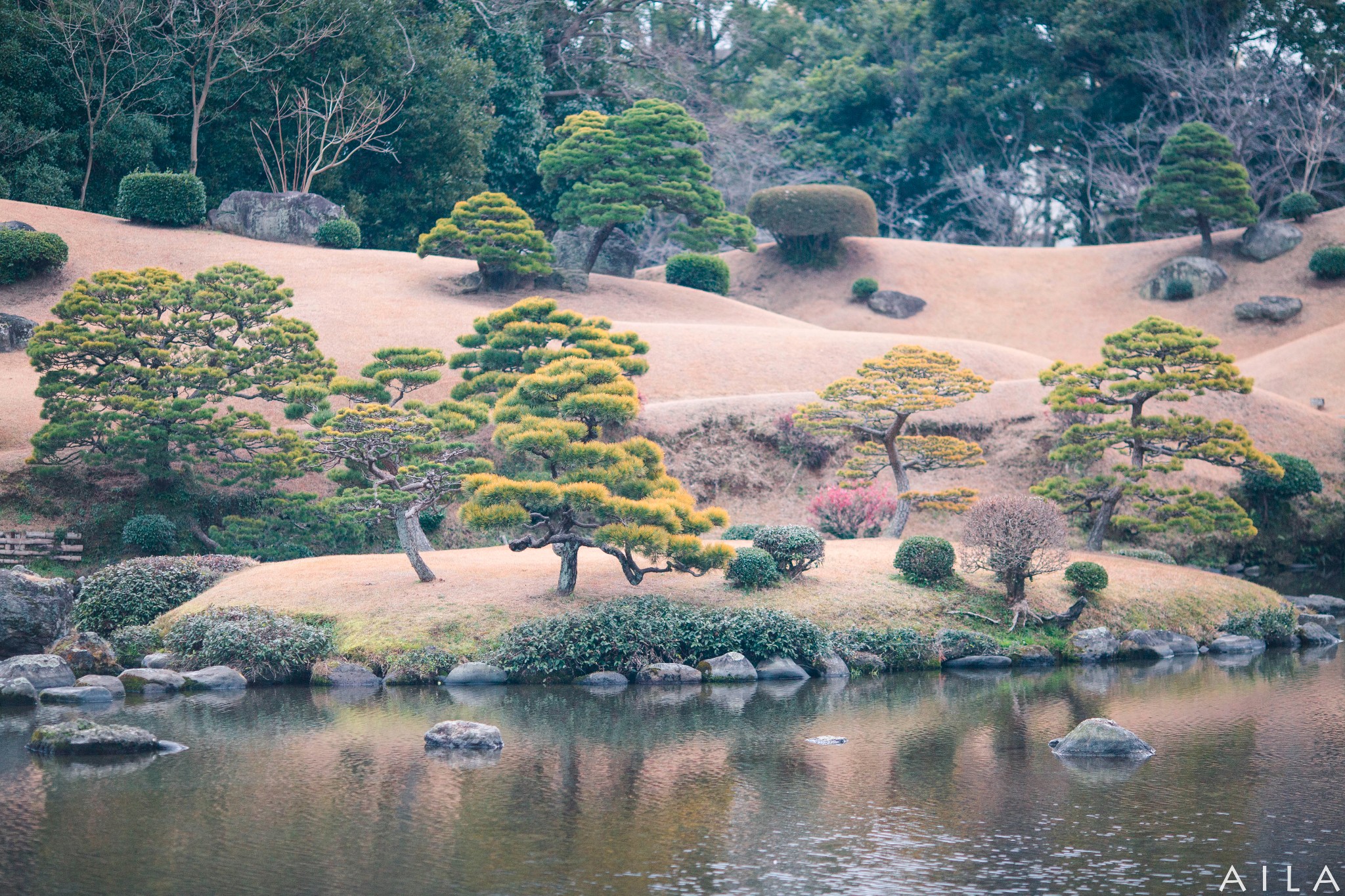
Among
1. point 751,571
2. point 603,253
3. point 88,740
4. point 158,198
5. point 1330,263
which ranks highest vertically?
point 1330,263

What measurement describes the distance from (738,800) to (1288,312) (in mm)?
41398

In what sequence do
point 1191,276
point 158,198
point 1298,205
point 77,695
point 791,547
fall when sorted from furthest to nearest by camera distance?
point 1298,205
point 1191,276
point 158,198
point 791,547
point 77,695

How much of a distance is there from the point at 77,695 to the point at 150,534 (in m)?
8.25

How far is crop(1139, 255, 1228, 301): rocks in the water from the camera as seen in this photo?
48.0 m

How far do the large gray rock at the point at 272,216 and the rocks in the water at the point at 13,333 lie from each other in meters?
9.64

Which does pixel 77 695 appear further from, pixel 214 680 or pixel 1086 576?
pixel 1086 576

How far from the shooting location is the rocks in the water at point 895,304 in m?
50.7

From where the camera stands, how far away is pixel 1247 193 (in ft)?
156

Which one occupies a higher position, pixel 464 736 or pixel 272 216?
pixel 272 216

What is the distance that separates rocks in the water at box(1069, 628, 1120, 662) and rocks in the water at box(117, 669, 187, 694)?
15.7 metres

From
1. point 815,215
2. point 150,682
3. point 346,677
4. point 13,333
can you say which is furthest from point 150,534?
point 815,215

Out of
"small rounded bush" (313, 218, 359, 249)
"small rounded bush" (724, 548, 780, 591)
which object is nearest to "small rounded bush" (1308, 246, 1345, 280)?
"small rounded bush" (724, 548, 780, 591)

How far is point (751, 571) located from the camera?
70.7 feet

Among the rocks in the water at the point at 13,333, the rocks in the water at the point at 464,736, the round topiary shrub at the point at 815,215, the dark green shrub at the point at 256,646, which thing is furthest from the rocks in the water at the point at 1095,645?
the round topiary shrub at the point at 815,215
